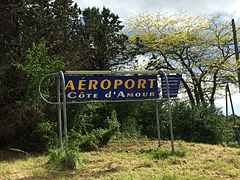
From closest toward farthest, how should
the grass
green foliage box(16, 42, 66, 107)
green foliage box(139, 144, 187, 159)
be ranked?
the grass < green foliage box(139, 144, 187, 159) < green foliage box(16, 42, 66, 107)

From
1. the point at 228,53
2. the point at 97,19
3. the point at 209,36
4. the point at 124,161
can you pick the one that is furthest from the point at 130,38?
the point at 124,161

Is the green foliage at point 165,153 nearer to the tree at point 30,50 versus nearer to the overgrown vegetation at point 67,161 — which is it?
the overgrown vegetation at point 67,161

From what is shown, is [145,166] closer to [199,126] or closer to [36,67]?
[36,67]

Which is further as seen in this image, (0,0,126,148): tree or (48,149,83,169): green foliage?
(0,0,126,148): tree

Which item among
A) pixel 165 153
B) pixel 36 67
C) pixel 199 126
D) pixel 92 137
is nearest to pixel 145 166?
pixel 165 153

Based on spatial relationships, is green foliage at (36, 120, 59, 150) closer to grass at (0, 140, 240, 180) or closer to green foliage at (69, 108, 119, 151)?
green foliage at (69, 108, 119, 151)

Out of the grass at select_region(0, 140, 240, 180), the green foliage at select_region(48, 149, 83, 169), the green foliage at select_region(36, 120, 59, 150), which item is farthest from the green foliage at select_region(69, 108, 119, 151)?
the green foliage at select_region(48, 149, 83, 169)

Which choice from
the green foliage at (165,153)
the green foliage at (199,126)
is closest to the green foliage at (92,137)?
the green foliage at (165,153)

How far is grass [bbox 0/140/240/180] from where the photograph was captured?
7.25m

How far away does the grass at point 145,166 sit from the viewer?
23.8 feet

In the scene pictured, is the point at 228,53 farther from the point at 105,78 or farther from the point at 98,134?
the point at 105,78

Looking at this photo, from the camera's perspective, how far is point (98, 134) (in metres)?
12.0

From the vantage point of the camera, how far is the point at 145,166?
7957 mm

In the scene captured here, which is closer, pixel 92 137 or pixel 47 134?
pixel 47 134
